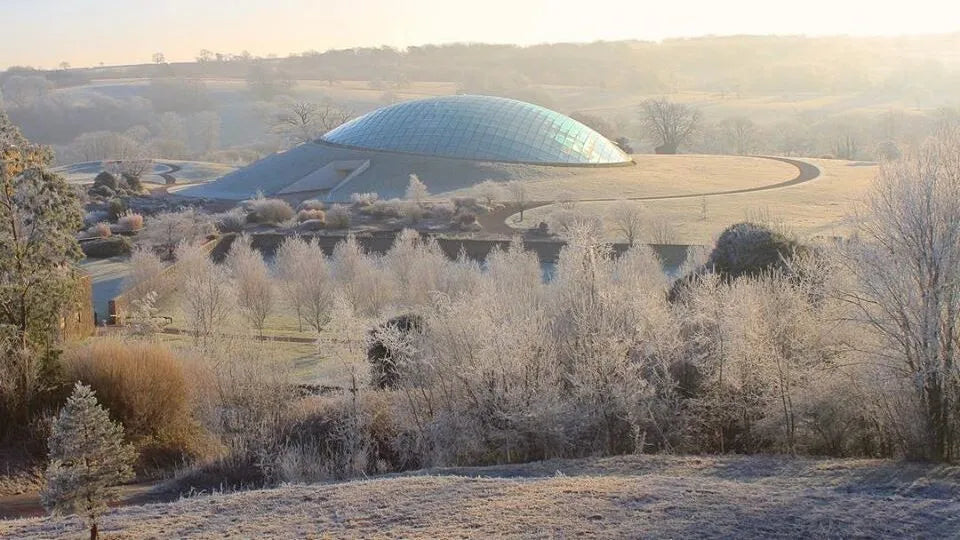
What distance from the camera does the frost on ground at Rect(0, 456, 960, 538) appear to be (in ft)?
31.0

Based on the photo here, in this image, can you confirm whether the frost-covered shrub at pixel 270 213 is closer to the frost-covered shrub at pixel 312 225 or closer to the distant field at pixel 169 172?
the frost-covered shrub at pixel 312 225

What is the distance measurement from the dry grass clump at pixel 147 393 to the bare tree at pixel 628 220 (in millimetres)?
25709

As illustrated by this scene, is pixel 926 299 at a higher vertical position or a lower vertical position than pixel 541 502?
higher

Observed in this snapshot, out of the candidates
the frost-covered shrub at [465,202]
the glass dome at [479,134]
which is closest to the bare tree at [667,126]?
the glass dome at [479,134]

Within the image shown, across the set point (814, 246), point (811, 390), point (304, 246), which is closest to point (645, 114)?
point (304, 246)

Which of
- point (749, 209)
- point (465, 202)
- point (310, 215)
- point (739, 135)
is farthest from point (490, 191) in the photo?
point (739, 135)

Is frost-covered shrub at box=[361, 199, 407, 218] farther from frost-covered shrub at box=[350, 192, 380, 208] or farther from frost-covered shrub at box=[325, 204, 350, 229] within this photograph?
frost-covered shrub at box=[325, 204, 350, 229]

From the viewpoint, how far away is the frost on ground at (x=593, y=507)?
372 inches

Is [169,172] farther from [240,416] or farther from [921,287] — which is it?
[921,287]

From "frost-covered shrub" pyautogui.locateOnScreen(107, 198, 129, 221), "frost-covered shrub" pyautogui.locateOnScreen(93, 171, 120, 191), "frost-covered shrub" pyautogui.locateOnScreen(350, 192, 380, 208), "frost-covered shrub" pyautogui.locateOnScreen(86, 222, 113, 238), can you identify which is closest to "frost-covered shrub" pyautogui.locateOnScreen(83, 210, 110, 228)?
"frost-covered shrub" pyautogui.locateOnScreen(107, 198, 129, 221)

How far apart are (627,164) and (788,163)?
1440 cm

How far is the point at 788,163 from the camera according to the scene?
77.4 meters

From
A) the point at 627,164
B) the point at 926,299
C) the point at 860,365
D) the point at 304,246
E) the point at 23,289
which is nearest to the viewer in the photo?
the point at 926,299

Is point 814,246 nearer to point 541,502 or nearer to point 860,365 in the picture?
point 860,365
